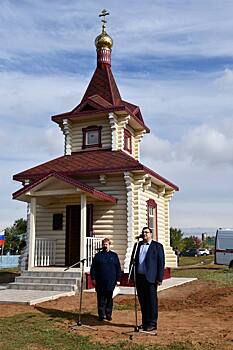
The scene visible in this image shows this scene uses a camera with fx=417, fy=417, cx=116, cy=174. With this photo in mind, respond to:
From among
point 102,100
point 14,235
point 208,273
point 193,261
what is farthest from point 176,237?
point 102,100

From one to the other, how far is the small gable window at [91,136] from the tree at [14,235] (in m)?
32.1

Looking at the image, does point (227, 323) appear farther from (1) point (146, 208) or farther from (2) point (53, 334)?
(1) point (146, 208)

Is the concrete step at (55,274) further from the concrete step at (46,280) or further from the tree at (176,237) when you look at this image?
the tree at (176,237)

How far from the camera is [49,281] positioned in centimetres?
1215

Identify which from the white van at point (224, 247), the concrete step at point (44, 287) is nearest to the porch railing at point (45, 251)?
the concrete step at point (44, 287)

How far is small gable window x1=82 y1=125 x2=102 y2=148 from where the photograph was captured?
16.2 m

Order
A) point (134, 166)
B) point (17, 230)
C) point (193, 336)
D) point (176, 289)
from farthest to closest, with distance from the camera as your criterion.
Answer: point (17, 230), point (134, 166), point (176, 289), point (193, 336)

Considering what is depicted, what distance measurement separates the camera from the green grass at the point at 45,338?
576 cm

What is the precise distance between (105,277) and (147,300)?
1.27 meters

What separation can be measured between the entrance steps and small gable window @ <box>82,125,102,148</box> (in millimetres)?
5671

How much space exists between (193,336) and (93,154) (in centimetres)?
1001

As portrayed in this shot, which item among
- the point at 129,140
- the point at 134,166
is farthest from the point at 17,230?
the point at 134,166

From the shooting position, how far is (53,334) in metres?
6.60

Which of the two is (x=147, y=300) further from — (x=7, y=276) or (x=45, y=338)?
(x=7, y=276)
